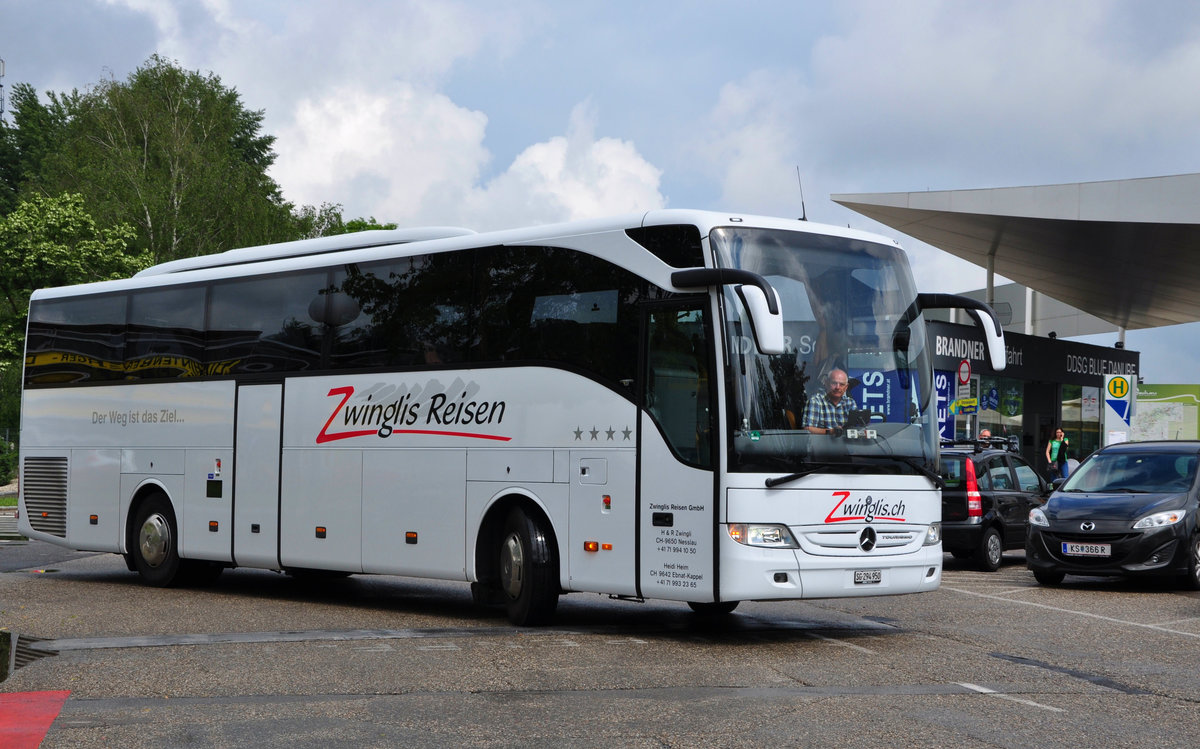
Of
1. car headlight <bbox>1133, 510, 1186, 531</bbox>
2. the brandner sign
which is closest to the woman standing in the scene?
the brandner sign

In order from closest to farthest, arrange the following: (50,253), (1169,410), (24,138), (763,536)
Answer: (763,536) → (1169,410) → (50,253) → (24,138)

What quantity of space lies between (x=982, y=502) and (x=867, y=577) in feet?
27.7

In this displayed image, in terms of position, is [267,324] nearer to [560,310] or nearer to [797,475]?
[560,310]

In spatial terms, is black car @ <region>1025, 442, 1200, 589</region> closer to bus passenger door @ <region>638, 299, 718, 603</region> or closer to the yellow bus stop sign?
bus passenger door @ <region>638, 299, 718, 603</region>

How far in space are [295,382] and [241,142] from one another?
5689 centimetres

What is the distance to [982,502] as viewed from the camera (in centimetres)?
1869

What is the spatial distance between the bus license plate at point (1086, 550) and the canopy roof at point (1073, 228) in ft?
60.3

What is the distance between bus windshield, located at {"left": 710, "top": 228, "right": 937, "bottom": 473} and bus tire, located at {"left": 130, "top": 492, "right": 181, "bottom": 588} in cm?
803

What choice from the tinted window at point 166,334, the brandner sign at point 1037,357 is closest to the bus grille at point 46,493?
the tinted window at point 166,334

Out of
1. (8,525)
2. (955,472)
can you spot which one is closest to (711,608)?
(955,472)

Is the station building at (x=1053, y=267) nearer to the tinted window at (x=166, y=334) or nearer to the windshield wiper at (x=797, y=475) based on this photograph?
→ the tinted window at (x=166, y=334)

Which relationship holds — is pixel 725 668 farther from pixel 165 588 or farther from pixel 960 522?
pixel 960 522

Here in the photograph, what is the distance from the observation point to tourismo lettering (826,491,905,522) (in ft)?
35.0

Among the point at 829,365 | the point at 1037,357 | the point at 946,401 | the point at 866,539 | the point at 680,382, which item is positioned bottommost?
the point at 866,539
